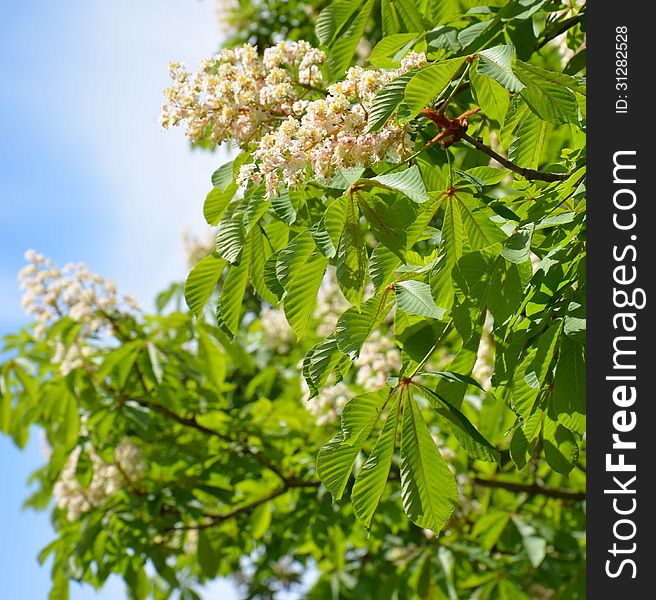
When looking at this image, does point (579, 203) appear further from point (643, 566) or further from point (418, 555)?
point (418, 555)

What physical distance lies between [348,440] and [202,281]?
0.59 metres

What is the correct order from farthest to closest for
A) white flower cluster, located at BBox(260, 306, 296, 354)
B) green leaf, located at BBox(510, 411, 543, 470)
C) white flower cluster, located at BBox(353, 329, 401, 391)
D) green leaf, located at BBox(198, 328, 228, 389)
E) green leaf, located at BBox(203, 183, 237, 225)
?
white flower cluster, located at BBox(260, 306, 296, 354), green leaf, located at BBox(198, 328, 228, 389), white flower cluster, located at BBox(353, 329, 401, 391), green leaf, located at BBox(203, 183, 237, 225), green leaf, located at BBox(510, 411, 543, 470)

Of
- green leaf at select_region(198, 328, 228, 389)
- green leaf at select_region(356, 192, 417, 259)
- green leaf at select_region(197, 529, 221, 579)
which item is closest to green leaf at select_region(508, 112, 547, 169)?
green leaf at select_region(356, 192, 417, 259)

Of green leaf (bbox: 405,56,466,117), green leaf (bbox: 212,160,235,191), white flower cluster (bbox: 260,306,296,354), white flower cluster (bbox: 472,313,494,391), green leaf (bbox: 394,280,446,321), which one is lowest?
green leaf (bbox: 394,280,446,321)

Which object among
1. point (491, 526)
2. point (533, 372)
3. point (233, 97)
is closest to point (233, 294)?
point (233, 97)

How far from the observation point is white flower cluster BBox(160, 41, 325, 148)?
1.96 m

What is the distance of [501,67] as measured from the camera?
150 centimetres

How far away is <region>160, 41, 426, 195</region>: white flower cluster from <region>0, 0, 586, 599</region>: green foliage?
50 millimetres

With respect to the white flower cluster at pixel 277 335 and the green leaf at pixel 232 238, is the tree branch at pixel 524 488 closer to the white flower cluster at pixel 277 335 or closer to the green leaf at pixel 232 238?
the white flower cluster at pixel 277 335

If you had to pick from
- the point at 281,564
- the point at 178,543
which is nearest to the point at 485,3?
the point at 178,543

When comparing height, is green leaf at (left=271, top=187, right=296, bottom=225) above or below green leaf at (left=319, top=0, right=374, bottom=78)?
below

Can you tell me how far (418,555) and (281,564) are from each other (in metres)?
2.94

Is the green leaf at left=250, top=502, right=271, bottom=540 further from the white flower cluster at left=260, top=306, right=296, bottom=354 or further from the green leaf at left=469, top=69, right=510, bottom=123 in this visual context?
the green leaf at left=469, top=69, right=510, bottom=123

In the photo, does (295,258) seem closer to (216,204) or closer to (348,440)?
(348,440)
